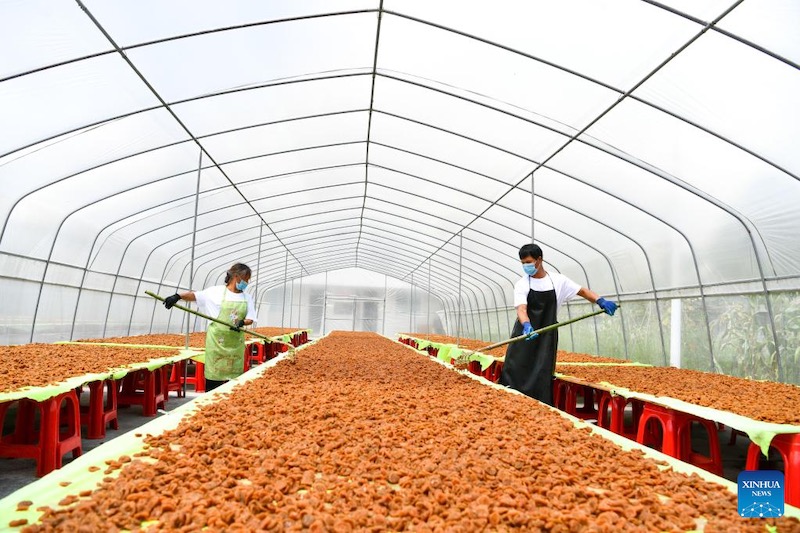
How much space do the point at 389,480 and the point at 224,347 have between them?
398cm

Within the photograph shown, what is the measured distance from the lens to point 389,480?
82.7 inches

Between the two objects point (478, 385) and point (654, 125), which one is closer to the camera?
point (478, 385)

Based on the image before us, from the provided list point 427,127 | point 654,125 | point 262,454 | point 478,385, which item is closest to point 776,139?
point 654,125

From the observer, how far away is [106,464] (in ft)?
7.14

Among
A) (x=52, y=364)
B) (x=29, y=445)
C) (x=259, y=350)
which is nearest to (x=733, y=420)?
(x=29, y=445)

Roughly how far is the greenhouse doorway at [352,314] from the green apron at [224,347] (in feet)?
65.3

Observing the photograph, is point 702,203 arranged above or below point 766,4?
below

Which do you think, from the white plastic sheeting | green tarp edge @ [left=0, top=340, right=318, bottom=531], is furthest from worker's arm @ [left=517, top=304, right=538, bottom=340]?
green tarp edge @ [left=0, top=340, right=318, bottom=531]

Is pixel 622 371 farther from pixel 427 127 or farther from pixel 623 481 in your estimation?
pixel 623 481

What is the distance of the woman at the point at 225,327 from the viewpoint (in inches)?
225

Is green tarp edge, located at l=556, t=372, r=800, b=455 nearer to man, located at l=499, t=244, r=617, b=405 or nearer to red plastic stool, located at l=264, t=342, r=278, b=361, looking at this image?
man, located at l=499, t=244, r=617, b=405

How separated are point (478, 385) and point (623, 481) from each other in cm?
270

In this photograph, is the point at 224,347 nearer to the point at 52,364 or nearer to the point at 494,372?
the point at 52,364

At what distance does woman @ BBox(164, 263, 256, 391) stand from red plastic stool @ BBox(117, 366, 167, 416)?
1.54 m
